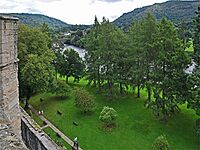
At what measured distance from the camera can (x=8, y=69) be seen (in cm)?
895

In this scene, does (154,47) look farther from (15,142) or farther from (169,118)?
(15,142)

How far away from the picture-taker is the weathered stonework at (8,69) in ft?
27.8

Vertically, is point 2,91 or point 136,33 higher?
point 136,33

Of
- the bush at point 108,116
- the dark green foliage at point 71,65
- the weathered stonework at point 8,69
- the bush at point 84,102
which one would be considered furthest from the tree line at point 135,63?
the weathered stonework at point 8,69

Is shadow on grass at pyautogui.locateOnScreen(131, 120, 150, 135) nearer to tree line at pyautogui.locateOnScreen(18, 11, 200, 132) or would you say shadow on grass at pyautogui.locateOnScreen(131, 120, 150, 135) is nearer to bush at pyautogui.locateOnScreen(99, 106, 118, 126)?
tree line at pyautogui.locateOnScreen(18, 11, 200, 132)

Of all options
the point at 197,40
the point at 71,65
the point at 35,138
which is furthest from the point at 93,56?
the point at 35,138

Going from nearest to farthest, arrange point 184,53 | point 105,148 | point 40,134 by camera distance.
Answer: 1. point 40,134
2. point 105,148
3. point 184,53

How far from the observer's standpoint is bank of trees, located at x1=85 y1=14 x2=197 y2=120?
24.0 meters

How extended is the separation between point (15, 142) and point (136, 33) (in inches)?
934

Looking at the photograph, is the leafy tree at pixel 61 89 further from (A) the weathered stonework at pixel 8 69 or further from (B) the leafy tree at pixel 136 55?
(A) the weathered stonework at pixel 8 69

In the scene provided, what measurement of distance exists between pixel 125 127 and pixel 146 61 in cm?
638

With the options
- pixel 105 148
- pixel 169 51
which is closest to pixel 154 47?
pixel 169 51

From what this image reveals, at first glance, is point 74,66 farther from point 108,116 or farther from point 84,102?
point 108,116

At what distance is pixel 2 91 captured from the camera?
340 inches
